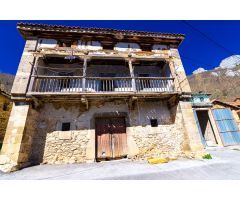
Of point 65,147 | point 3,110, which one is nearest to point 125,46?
point 65,147

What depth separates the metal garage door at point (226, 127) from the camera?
442 inches

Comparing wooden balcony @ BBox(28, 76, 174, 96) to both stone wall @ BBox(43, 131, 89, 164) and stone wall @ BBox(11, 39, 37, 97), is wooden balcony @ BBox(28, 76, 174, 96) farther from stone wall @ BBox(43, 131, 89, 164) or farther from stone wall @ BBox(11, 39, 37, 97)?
stone wall @ BBox(43, 131, 89, 164)

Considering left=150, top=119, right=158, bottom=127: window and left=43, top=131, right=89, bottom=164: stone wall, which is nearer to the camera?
left=43, top=131, right=89, bottom=164: stone wall

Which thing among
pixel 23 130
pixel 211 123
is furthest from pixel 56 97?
pixel 211 123

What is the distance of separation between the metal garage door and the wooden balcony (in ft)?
19.3

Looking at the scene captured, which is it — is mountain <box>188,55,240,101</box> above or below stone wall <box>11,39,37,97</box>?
above

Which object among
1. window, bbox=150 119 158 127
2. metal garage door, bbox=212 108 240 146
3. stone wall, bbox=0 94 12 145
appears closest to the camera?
window, bbox=150 119 158 127

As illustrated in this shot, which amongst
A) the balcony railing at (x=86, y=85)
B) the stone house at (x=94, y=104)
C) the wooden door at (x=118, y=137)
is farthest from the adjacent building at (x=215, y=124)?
the wooden door at (x=118, y=137)

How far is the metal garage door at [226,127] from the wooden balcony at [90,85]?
5.88 meters

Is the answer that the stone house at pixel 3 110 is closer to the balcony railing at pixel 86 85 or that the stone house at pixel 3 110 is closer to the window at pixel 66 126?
the balcony railing at pixel 86 85

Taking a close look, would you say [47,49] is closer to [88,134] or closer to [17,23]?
[17,23]

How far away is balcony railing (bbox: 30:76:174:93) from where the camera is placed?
7842 mm

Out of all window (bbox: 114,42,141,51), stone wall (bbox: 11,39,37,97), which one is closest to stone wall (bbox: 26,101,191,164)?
stone wall (bbox: 11,39,37,97)

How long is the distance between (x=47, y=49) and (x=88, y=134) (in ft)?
18.2
